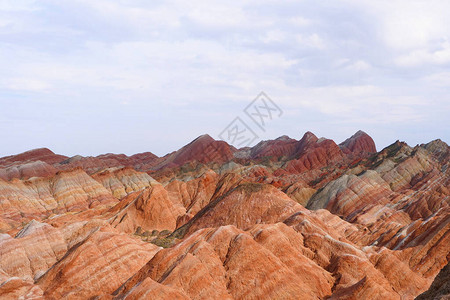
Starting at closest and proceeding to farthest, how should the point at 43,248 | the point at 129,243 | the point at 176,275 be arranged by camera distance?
1. the point at 176,275
2. the point at 129,243
3. the point at 43,248

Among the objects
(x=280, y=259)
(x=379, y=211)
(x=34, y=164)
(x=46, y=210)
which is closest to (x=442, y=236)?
(x=280, y=259)

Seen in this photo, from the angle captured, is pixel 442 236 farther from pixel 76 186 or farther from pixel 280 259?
pixel 76 186

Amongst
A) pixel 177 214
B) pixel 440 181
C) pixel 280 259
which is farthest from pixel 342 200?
pixel 280 259

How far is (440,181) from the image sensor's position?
451ft

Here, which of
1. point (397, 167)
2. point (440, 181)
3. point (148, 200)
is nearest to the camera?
point (148, 200)

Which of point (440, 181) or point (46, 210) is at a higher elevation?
point (440, 181)

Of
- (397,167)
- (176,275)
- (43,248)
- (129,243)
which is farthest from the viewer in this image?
(397,167)

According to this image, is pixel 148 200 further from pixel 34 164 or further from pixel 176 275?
pixel 34 164

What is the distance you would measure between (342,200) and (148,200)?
6374 centimetres

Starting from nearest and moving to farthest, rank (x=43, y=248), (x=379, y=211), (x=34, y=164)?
(x=43, y=248) → (x=379, y=211) → (x=34, y=164)

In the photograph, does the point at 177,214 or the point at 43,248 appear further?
the point at 177,214

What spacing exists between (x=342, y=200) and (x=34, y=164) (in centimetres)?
12771

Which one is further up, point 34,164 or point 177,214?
point 34,164

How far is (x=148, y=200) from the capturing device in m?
100
